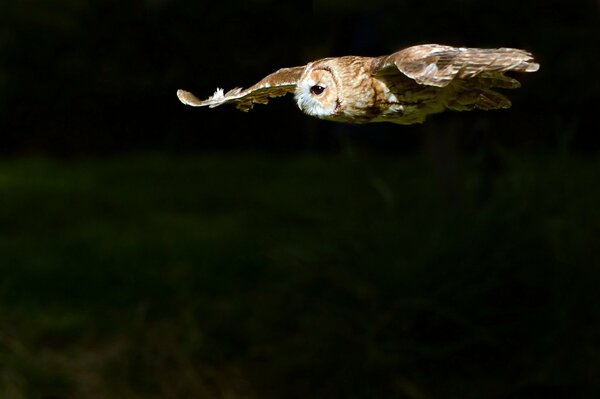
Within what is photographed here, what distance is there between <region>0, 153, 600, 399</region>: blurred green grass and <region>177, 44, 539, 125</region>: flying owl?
Answer: 8.05 feet

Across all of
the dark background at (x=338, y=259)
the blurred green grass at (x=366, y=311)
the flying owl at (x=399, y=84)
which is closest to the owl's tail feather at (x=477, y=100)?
the flying owl at (x=399, y=84)

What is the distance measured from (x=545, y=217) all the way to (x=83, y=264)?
7.71 ft

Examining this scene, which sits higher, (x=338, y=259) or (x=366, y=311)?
(x=338, y=259)

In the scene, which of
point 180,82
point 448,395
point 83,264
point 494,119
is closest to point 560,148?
point 494,119

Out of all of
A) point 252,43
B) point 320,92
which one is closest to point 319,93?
point 320,92

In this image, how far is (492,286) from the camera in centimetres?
343

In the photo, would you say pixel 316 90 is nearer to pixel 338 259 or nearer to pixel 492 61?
pixel 492 61

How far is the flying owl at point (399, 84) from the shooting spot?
0.79 metres

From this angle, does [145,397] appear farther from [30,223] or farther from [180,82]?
[30,223]

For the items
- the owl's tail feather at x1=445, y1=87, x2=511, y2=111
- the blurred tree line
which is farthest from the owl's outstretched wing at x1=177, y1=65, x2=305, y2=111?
the blurred tree line

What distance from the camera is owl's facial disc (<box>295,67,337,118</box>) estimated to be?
0.85 m

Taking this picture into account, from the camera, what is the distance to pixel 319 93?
0.85 m

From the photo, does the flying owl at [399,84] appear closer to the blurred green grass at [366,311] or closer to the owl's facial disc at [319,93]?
the owl's facial disc at [319,93]

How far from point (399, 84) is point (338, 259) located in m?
2.84
